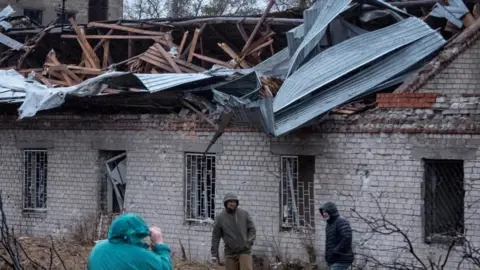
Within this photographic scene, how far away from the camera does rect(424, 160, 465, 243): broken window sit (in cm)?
1125

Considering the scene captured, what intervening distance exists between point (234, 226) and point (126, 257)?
18.9 ft

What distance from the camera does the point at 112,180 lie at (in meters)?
14.9

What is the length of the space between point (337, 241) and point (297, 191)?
3128 millimetres

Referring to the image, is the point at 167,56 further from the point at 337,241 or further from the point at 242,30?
the point at 337,241

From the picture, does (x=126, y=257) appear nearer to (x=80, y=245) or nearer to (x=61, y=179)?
(x=80, y=245)

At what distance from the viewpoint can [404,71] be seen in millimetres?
12070

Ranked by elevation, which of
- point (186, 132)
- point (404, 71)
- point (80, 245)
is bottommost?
point (80, 245)

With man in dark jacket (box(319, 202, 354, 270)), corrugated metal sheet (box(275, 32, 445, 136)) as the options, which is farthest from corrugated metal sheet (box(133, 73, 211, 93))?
man in dark jacket (box(319, 202, 354, 270))

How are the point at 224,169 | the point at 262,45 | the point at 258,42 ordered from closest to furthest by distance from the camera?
the point at 224,169, the point at 262,45, the point at 258,42

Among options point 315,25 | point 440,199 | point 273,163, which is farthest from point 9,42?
point 440,199

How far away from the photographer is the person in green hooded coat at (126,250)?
503 centimetres

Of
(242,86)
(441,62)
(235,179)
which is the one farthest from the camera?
(235,179)

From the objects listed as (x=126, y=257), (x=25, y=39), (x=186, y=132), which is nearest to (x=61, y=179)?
(x=186, y=132)

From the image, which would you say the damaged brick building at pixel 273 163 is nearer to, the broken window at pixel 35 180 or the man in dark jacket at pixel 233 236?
the broken window at pixel 35 180
